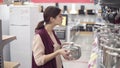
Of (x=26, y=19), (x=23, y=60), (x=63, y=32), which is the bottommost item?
(x=23, y=60)

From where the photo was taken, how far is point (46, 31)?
229 cm

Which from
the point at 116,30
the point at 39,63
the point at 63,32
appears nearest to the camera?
the point at 116,30

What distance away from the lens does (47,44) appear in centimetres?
225

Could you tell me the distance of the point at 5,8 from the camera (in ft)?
16.4

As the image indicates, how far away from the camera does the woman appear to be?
7.16 feet

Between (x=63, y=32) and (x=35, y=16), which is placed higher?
(x=35, y=16)

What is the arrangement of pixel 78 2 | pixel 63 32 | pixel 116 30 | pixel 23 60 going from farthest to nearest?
pixel 78 2 → pixel 63 32 → pixel 23 60 → pixel 116 30

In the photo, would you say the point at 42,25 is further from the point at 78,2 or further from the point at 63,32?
the point at 78,2

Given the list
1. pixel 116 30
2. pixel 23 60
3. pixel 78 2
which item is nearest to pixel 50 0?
pixel 78 2

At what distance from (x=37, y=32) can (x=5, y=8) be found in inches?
118

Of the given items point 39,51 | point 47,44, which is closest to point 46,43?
point 47,44

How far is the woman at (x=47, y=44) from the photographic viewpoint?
7.16 feet

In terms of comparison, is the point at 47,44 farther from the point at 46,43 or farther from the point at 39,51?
the point at 39,51

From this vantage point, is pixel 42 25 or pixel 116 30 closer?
pixel 116 30
